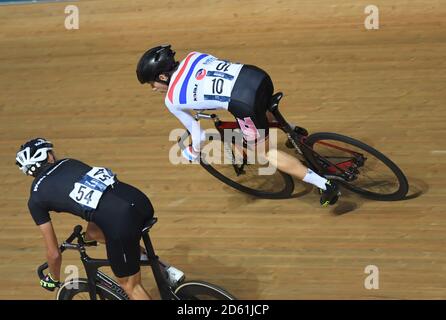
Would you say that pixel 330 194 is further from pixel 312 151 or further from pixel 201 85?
pixel 201 85

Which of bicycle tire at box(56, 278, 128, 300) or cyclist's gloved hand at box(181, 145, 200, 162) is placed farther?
cyclist's gloved hand at box(181, 145, 200, 162)

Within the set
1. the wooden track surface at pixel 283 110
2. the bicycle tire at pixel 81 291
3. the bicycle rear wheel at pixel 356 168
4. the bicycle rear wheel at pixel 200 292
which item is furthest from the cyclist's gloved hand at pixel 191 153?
the bicycle tire at pixel 81 291

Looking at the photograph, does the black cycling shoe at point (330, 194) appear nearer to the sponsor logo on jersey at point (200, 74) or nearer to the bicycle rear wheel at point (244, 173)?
the bicycle rear wheel at point (244, 173)

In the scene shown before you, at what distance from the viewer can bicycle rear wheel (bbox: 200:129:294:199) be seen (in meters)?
5.07

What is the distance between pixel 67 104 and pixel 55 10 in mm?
1799

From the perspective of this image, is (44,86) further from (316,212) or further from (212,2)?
(316,212)

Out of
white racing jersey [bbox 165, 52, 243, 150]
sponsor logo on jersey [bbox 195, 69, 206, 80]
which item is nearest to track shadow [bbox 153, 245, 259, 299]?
white racing jersey [bbox 165, 52, 243, 150]

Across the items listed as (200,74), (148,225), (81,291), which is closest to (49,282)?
(81,291)

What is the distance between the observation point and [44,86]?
7.06 meters

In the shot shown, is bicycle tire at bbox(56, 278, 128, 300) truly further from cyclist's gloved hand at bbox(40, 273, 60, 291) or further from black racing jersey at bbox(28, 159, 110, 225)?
black racing jersey at bbox(28, 159, 110, 225)

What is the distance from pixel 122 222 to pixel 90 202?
0.71 ft

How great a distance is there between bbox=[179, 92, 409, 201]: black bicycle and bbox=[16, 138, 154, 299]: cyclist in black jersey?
1.12 meters

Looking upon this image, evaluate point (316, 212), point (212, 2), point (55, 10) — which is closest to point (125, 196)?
point (316, 212)

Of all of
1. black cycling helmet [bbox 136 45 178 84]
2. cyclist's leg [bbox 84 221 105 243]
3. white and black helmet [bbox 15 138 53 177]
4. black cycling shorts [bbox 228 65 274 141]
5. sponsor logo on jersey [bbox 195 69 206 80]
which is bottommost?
cyclist's leg [bbox 84 221 105 243]
